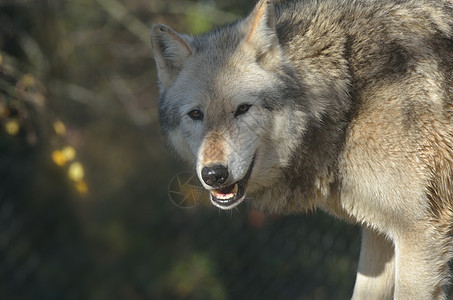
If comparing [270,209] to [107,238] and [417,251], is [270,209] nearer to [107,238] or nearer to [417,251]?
[417,251]

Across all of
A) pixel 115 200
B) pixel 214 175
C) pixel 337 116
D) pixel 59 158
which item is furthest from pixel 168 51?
pixel 115 200

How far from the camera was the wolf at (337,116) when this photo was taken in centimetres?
302

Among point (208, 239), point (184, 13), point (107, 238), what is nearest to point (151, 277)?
point (107, 238)

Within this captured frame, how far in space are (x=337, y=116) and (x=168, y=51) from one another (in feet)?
3.33

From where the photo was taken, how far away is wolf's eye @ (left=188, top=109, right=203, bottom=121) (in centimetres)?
323

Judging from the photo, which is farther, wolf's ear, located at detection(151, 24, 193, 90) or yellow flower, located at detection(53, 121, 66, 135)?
yellow flower, located at detection(53, 121, 66, 135)

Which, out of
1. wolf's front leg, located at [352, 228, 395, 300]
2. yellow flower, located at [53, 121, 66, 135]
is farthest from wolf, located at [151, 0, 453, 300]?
yellow flower, located at [53, 121, 66, 135]

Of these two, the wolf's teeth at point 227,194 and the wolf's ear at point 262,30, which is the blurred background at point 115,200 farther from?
the wolf's ear at point 262,30

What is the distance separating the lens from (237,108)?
3150 millimetres

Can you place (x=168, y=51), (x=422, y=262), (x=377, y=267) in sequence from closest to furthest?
(x=422, y=262), (x=168, y=51), (x=377, y=267)

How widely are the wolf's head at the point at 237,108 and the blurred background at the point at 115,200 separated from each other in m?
1.62

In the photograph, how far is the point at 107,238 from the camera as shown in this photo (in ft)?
27.5

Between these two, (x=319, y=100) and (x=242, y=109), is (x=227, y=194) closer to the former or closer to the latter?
(x=242, y=109)

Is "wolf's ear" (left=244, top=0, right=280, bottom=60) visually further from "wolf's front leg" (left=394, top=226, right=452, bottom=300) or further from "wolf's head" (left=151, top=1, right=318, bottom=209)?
"wolf's front leg" (left=394, top=226, right=452, bottom=300)
